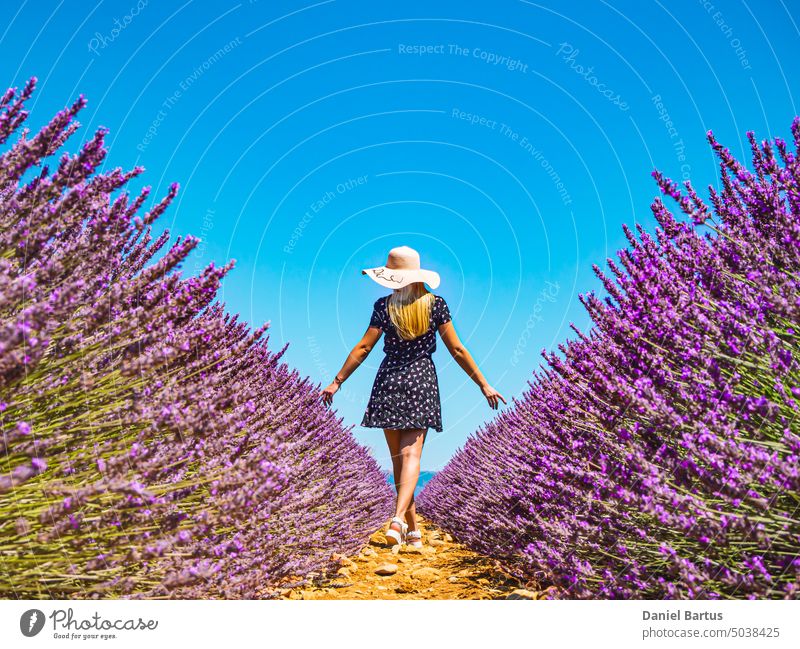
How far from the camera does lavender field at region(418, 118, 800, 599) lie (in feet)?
5.05

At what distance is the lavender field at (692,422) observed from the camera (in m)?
1.54

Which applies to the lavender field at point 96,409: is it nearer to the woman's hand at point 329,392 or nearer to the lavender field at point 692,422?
the lavender field at point 692,422

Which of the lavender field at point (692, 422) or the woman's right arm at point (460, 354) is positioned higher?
the woman's right arm at point (460, 354)

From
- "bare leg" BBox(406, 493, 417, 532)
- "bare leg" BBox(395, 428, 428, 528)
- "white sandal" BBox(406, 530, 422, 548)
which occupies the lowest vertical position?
"white sandal" BBox(406, 530, 422, 548)

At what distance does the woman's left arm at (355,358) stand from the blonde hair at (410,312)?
0.20 meters

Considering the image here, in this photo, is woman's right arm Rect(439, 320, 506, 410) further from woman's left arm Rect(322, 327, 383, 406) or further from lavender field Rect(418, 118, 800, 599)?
lavender field Rect(418, 118, 800, 599)

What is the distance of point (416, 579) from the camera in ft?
11.3

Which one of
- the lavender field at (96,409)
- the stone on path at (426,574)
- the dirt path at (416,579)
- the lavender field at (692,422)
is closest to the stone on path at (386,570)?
the dirt path at (416,579)

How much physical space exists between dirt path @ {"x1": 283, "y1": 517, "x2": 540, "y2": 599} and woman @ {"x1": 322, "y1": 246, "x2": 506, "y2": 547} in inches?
9.8

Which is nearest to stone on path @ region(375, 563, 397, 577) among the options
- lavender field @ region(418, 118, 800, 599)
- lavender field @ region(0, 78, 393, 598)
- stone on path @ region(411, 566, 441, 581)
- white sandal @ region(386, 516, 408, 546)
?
stone on path @ region(411, 566, 441, 581)
